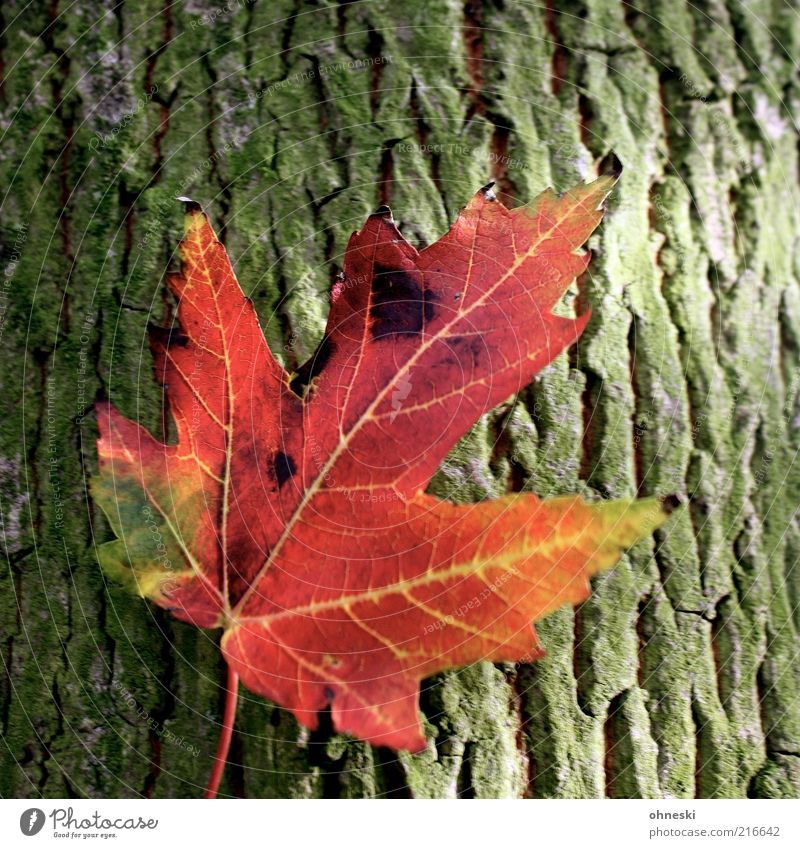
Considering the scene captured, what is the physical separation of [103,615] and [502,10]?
63cm

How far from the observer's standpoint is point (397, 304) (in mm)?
516

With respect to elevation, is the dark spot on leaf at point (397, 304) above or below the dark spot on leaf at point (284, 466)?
above

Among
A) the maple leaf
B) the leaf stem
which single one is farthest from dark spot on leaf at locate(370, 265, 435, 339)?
the leaf stem

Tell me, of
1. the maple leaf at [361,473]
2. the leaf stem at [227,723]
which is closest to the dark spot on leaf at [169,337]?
the maple leaf at [361,473]

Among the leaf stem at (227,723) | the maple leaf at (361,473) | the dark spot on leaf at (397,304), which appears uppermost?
the dark spot on leaf at (397,304)

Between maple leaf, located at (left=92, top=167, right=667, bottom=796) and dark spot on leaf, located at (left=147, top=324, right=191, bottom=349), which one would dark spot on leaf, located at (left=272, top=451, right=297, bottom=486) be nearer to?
maple leaf, located at (left=92, top=167, right=667, bottom=796)

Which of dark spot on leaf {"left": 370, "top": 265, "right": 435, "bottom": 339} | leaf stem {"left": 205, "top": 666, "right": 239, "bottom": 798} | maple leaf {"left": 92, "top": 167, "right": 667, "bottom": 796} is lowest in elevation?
leaf stem {"left": 205, "top": 666, "right": 239, "bottom": 798}

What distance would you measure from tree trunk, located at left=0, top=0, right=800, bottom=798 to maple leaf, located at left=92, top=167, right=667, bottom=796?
39 mm

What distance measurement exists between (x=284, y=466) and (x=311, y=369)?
0.08 m

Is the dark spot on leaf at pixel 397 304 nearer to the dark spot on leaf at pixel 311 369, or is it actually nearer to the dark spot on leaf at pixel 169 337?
the dark spot on leaf at pixel 311 369

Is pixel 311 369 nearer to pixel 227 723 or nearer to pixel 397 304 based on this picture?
pixel 397 304

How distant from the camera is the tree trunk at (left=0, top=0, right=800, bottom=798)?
0.56 meters

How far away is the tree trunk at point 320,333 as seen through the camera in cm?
56

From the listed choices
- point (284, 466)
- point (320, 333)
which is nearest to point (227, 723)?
point (284, 466)
